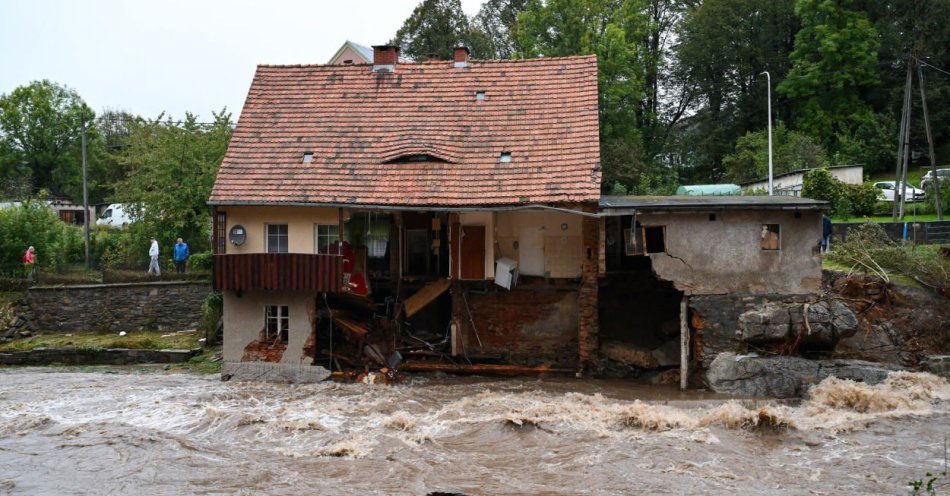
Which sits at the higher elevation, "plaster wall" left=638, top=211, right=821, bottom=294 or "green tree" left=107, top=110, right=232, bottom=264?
"green tree" left=107, top=110, right=232, bottom=264

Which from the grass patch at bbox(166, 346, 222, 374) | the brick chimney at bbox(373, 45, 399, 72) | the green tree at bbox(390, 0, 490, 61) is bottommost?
the grass patch at bbox(166, 346, 222, 374)

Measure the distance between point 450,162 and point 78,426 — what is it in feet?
34.6

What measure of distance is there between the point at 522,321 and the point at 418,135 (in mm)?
5607

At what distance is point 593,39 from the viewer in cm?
3994

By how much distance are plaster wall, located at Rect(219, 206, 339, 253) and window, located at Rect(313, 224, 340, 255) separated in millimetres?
144

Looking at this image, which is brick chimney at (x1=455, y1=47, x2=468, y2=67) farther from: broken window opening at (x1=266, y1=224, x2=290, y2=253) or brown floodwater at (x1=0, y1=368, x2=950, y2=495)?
brown floodwater at (x1=0, y1=368, x2=950, y2=495)

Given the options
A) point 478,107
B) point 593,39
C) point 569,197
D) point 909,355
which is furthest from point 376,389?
point 593,39

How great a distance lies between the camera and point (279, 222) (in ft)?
76.0

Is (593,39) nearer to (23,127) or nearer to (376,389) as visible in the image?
(376,389)

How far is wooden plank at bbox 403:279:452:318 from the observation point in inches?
935

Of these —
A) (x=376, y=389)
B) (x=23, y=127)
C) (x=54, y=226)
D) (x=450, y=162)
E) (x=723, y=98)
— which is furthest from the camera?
(x=23, y=127)

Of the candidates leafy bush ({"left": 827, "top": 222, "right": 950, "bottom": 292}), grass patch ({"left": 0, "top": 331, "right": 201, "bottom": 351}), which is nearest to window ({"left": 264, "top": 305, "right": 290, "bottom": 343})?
grass patch ({"left": 0, "top": 331, "right": 201, "bottom": 351})

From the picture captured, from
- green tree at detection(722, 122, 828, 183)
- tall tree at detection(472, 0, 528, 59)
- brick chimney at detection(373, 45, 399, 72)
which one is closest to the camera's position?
brick chimney at detection(373, 45, 399, 72)

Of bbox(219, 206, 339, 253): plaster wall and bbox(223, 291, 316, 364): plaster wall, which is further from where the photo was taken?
bbox(219, 206, 339, 253): plaster wall
